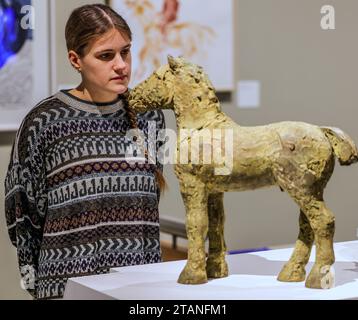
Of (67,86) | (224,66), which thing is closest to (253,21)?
(224,66)

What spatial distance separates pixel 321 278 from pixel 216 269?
21cm

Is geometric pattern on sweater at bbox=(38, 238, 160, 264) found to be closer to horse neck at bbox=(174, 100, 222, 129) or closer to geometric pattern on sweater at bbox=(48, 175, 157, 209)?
geometric pattern on sweater at bbox=(48, 175, 157, 209)

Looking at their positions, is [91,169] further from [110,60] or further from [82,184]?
[110,60]

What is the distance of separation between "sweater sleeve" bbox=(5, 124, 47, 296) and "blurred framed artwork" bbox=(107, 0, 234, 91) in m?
1.08

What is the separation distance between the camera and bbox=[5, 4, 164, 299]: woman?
1.72 metres

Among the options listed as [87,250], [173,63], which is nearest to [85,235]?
[87,250]

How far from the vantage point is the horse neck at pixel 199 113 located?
142 cm

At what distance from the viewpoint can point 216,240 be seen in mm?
1492

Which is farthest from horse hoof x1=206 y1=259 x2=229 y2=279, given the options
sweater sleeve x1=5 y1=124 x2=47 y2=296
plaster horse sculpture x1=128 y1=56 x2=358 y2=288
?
sweater sleeve x1=5 y1=124 x2=47 y2=296

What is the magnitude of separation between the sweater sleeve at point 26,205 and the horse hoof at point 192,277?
492 millimetres

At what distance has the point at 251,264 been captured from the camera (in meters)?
1.58

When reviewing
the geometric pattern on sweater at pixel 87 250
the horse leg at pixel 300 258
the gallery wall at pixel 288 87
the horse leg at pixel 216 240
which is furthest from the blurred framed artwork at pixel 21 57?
the horse leg at pixel 300 258
